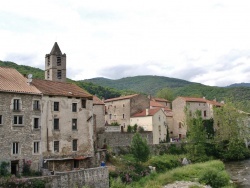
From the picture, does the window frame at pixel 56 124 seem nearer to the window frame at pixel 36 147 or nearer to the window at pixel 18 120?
the window frame at pixel 36 147

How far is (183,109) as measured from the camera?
72250 mm

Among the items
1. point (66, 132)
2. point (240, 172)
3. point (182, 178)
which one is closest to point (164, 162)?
point (182, 178)

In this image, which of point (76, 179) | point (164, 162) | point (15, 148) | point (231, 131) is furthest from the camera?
point (231, 131)

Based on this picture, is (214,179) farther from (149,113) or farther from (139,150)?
(149,113)

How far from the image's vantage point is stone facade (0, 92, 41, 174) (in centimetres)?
3266

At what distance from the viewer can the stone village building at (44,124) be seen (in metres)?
33.2

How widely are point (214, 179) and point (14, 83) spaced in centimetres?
2629

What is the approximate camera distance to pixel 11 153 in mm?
32906

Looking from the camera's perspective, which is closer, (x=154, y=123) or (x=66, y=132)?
(x=66, y=132)

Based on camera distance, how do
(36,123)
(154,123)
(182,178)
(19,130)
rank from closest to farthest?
(19,130) → (36,123) → (182,178) → (154,123)

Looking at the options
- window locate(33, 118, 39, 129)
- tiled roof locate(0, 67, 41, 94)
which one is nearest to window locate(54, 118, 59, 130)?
window locate(33, 118, 39, 129)

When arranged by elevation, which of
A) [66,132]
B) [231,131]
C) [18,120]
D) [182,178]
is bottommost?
[182,178]

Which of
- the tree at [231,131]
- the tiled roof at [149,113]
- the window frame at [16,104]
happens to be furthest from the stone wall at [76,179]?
the tree at [231,131]

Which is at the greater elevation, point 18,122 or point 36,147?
point 18,122
